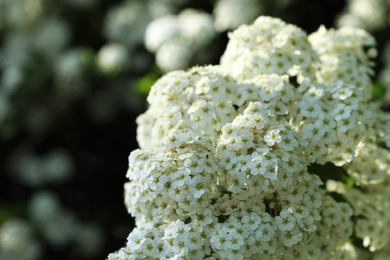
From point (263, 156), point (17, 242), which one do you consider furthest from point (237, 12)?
point (263, 156)

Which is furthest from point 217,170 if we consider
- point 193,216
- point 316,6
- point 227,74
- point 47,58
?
point 47,58

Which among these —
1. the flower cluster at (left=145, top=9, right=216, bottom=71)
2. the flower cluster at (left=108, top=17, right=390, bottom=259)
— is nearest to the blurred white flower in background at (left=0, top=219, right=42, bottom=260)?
the flower cluster at (left=145, top=9, right=216, bottom=71)

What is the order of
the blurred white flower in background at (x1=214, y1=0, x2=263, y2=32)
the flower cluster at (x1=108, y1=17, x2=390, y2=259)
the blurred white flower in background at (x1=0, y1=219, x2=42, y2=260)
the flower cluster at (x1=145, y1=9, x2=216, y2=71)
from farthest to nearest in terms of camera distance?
the blurred white flower in background at (x1=0, y1=219, x2=42, y2=260), the blurred white flower in background at (x1=214, y1=0, x2=263, y2=32), the flower cluster at (x1=145, y1=9, x2=216, y2=71), the flower cluster at (x1=108, y1=17, x2=390, y2=259)

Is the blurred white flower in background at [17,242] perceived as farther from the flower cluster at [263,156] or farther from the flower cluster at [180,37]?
the flower cluster at [263,156]

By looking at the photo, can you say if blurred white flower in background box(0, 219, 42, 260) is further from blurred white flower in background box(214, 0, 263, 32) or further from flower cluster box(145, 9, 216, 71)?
blurred white flower in background box(214, 0, 263, 32)

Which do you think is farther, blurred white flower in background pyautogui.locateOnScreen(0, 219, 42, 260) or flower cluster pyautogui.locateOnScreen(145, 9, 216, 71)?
blurred white flower in background pyautogui.locateOnScreen(0, 219, 42, 260)

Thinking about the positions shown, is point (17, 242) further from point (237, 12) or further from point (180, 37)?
point (237, 12)

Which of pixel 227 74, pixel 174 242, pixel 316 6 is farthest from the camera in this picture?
pixel 316 6

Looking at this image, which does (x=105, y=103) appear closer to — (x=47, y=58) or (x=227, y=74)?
(x=47, y=58)
